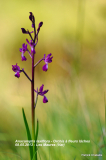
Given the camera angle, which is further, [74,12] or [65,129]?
[74,12]

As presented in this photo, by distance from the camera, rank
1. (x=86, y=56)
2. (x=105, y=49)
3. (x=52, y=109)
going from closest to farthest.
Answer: (x=52, y=109)
(x=105, y=49)
(x=86, y=56)

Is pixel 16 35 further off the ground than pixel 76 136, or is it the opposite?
pixel 16 35

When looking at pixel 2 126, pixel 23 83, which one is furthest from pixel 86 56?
pixel 2 126

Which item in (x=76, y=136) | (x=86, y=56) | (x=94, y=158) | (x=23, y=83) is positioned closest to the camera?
(x=94, y=158)

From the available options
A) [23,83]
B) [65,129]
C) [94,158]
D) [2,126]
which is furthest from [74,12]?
[94,158]

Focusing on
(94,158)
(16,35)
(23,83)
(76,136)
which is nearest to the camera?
(94,158)

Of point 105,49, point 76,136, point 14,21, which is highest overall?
point 14,21

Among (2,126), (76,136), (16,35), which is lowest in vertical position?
(2,126)

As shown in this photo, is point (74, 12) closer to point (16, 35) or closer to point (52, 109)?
point (16, 35)

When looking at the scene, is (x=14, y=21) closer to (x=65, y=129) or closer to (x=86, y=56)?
(x=86, y=56)
